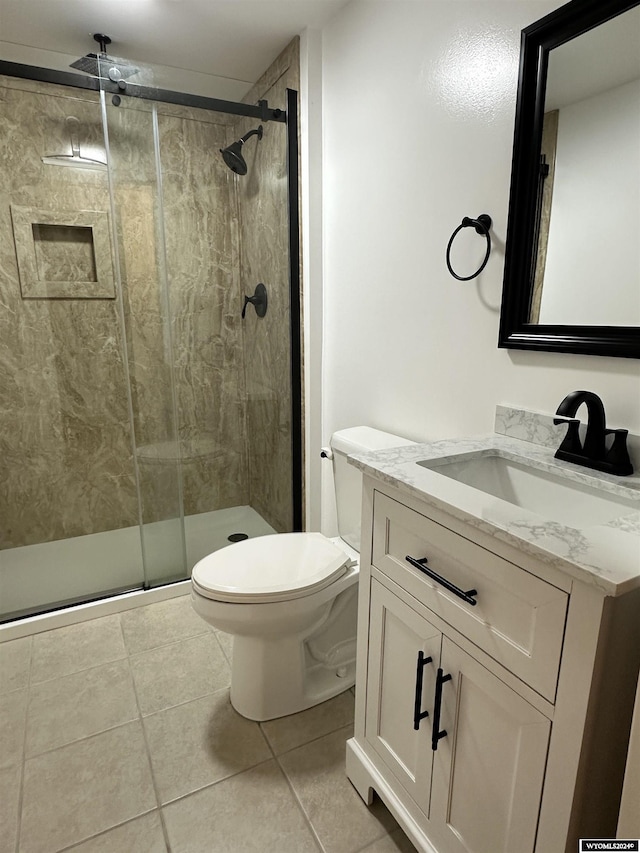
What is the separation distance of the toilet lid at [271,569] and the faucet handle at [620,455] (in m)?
0.81

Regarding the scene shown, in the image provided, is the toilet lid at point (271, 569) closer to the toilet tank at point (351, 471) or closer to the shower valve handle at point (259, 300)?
the toilet tank at point (351, 471)

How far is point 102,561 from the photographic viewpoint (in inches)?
97.5

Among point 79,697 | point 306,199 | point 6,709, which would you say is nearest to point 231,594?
point 79,697

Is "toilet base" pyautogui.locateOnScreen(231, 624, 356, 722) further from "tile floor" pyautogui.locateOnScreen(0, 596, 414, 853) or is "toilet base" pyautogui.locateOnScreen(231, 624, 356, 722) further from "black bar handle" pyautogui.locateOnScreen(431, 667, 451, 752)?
"black bar handle" pyautogui.locateOnScreen(431, 667, 451, 752)

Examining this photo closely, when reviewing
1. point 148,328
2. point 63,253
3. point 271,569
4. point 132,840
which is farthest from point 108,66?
point 132,840

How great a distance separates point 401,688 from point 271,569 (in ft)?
1.90

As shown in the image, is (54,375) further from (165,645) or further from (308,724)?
(308,724)

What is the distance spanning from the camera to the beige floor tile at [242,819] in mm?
1210

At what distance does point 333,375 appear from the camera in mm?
2207

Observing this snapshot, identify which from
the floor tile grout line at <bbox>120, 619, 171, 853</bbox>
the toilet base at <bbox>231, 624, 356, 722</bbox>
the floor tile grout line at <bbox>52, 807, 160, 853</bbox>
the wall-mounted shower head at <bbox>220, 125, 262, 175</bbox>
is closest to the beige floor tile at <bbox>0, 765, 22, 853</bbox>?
the floor tile grout line at <bbox>52, 807, 160, 853</bbox>

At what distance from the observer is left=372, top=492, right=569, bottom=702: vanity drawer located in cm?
75

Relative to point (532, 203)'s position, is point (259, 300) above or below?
below

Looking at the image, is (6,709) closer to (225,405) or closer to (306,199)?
(225,405)

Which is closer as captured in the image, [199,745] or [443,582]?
[443,582]
